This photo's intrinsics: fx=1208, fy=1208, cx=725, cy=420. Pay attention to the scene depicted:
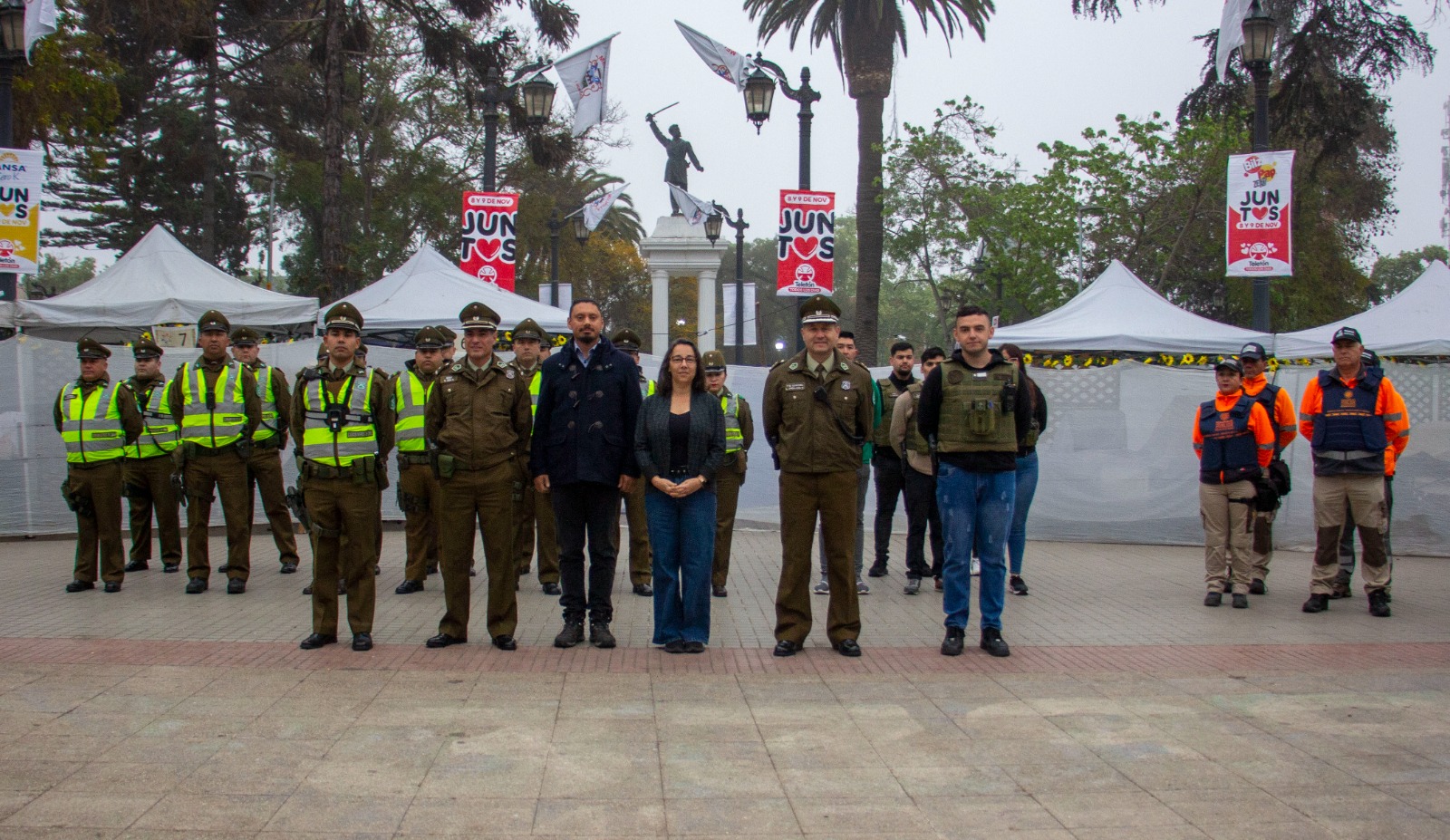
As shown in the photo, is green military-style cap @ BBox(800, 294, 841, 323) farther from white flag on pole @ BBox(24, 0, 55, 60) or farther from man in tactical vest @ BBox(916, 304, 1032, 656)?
white flag on pole @ BBox(24, 0, 55, 60)

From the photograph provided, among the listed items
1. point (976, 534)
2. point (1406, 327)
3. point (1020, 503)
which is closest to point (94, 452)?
point (976, 534)

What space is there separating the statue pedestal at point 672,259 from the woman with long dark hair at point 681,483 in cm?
2694

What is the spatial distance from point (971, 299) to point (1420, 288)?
17.2 metres

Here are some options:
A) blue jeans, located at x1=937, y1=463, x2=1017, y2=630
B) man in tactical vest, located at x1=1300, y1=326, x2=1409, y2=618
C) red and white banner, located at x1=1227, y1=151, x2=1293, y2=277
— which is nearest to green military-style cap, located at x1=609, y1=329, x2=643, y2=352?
blue jeans, located at x1=937, y1=463, x2=1017, y2=630

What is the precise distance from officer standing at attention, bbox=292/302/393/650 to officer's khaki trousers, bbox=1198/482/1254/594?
6.17 meters

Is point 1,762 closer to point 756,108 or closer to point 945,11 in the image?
point 756,108

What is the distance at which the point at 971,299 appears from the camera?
101 feet

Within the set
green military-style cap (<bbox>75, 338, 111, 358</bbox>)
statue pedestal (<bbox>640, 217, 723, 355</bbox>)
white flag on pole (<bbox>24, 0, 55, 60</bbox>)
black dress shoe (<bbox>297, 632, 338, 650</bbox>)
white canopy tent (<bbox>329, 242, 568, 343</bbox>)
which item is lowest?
black dress shoe (<bbox>297, 632, 338, 650</bbox>)

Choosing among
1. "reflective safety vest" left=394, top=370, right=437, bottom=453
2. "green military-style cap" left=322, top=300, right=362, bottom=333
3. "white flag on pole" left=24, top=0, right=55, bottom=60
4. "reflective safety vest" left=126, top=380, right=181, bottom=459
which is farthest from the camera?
"white flag on pole" left=24, top=0, right=55, bottom=60

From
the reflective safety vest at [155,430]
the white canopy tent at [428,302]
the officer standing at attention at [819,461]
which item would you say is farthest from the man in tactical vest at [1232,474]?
the reflective safety vest at [155,430]

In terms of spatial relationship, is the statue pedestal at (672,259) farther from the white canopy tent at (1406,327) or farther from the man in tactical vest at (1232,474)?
the man in tactical vest at (1232,474)

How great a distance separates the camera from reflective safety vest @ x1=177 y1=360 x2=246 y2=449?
31.1 feet

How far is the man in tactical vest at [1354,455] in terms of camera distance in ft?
29.0

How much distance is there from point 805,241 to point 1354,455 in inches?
283
